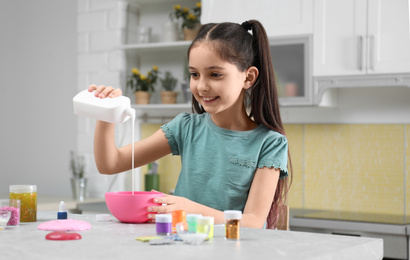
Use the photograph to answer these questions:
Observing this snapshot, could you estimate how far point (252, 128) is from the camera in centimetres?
189

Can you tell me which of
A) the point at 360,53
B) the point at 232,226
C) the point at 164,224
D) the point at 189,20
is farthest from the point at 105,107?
the point at 189,20

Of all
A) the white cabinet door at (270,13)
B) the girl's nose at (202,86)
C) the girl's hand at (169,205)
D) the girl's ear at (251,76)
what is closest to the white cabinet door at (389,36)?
the white cabinet door at (270,13)

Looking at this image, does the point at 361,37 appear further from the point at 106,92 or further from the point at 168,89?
the point at 106,92

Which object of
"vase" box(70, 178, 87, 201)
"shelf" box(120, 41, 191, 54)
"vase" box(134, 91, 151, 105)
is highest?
"shelf" box(120, 41, 191, 54)

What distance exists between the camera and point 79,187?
148 inches

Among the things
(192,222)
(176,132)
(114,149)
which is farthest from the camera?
(176,132)

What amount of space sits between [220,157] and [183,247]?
682mm

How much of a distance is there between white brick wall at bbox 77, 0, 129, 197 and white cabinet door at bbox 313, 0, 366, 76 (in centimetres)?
132

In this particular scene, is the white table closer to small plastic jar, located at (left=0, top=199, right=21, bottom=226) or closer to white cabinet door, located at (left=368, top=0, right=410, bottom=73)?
small plastic jar, located at (left=0, top=199, right=21, bottom=226)

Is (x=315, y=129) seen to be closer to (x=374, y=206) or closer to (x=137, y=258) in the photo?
(x=374, y=206)

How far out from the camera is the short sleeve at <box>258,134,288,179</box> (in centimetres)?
173

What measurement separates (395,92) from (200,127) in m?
1.69

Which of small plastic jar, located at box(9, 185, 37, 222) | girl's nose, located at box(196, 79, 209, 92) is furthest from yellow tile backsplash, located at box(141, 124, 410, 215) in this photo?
small plastic jar, located at box(9, 185, 37, 222)

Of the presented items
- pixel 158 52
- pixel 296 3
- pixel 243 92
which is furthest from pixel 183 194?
pixel 158 52
